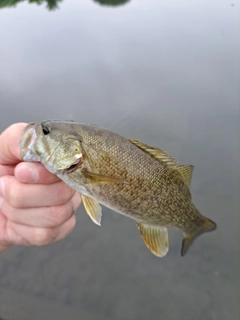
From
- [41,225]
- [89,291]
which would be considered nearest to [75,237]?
[89,291]

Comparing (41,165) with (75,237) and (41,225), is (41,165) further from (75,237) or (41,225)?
(75,237)

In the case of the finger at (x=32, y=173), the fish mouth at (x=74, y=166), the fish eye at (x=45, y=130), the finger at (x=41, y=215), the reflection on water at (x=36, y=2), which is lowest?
the finger at (x=41, y=215)

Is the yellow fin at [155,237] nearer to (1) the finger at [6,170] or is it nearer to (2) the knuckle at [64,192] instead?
(2) the knuckle at [64,192]

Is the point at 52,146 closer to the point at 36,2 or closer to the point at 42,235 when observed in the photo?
the point at 42,235

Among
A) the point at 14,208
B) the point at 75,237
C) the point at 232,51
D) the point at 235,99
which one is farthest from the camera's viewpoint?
the point at 232,51

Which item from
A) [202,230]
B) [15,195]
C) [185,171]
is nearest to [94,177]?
[15,195]

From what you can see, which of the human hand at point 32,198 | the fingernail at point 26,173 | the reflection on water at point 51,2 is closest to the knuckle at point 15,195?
the human hand at point 32,198

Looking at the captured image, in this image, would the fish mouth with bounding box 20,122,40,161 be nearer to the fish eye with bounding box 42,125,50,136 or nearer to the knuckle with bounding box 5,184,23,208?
the fish eye with bounding box 42,125,50,136
